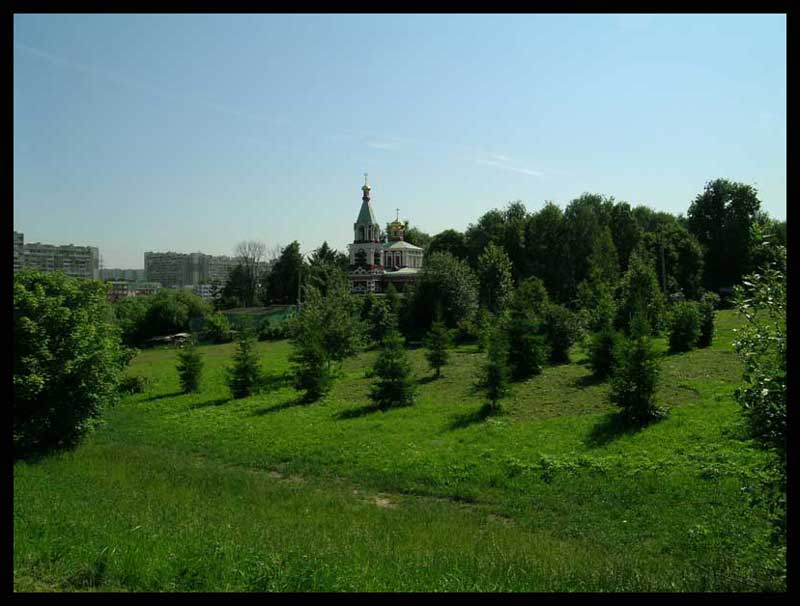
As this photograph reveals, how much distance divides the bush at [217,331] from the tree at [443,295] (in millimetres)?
19627

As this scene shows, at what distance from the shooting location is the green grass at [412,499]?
712cm

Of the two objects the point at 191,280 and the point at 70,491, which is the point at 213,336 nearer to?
the point at 70,491

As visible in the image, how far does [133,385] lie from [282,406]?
35.0 ft

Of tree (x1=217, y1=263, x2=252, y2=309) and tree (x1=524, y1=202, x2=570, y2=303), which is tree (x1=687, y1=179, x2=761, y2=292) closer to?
tree (x1=524, y1=202, x2=570, y2=303)

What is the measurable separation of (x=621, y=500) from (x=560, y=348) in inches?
637

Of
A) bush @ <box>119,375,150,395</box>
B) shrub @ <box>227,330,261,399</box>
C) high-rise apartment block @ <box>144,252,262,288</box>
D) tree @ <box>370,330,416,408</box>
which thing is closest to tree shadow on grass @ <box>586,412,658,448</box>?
tree @ <box>370,330,416,408</box>

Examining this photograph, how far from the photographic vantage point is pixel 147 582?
6.50 m

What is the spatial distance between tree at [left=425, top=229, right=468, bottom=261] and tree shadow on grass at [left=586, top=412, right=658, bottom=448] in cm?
5548

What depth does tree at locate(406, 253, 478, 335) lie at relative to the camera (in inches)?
1678

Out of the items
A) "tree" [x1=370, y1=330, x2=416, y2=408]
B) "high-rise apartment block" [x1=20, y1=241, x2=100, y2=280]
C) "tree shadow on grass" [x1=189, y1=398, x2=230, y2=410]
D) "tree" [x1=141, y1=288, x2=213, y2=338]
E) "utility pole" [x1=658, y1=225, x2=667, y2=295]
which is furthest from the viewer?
"high-rise apartment block" [x1=20, y1=241, x2=100, y2=280]

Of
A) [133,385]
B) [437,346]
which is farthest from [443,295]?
[133,385]

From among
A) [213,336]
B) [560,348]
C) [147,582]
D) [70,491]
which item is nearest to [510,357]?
[560,348]

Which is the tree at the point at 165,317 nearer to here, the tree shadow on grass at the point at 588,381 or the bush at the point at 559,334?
the bush at the point at 559,334

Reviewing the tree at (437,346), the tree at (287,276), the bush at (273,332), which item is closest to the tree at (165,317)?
the bush at (273,332)
